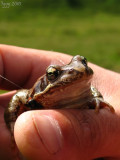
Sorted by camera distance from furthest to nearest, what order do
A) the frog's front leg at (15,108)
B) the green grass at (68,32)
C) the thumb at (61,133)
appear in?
the green grass at (68,32)
the frog's front leg at (15,108)
the thumb at (61,133)

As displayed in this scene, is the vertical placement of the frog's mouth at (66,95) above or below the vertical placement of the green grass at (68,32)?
above

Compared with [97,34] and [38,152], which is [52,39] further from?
→ [38,152]

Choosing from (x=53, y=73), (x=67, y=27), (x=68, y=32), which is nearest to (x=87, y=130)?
(x=53, y=73)

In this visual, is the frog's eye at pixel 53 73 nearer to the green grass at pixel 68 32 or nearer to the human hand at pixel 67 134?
the human hand at pixel 67 134

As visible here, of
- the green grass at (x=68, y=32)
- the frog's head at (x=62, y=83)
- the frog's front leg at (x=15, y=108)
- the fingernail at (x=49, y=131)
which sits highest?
the frog's head at (x=62, y=83)

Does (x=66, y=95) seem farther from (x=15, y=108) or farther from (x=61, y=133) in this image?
(x=15, y=108)

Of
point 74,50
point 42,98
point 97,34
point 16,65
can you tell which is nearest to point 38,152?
point 42,98

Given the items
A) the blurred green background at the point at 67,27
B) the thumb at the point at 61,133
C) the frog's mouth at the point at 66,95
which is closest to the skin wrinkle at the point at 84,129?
the thumb at the point at 61,133

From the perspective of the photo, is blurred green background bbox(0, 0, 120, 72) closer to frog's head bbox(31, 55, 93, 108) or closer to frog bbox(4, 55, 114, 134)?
frog bbox(4, 55, 114, 134)
